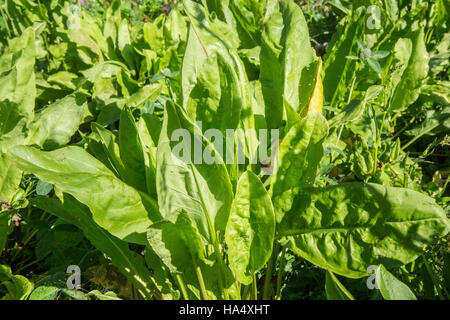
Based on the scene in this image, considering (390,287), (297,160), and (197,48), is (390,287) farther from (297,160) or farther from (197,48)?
(197,48)

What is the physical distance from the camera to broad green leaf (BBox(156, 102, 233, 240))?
1.05 metres

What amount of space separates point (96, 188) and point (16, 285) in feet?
1.59

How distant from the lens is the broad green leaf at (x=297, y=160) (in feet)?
3.62

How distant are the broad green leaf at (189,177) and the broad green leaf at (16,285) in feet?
1.63

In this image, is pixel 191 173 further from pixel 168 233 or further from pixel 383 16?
pixel 383 16

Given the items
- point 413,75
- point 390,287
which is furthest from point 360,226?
point 413,75

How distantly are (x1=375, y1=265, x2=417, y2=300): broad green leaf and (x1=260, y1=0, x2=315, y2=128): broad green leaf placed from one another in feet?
2.03

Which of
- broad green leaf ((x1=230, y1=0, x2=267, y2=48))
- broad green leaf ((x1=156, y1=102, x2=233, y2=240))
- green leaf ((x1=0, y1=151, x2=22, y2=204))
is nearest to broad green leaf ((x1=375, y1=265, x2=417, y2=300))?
broad green leaf ((x1=156, y1=102, x2=233, y2=240))

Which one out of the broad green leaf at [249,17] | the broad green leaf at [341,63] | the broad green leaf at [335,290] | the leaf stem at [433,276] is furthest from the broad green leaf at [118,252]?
the broad green leaf at [249,17]

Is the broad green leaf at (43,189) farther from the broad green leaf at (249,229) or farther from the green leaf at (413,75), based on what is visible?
the green leaf at (413,75)

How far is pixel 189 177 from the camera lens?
1.11m

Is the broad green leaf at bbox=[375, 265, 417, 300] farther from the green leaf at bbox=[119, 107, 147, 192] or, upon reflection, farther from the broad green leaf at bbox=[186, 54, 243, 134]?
the green leaf at bbox=[119, 107, 147, 192]

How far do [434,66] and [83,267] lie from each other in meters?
1.84
